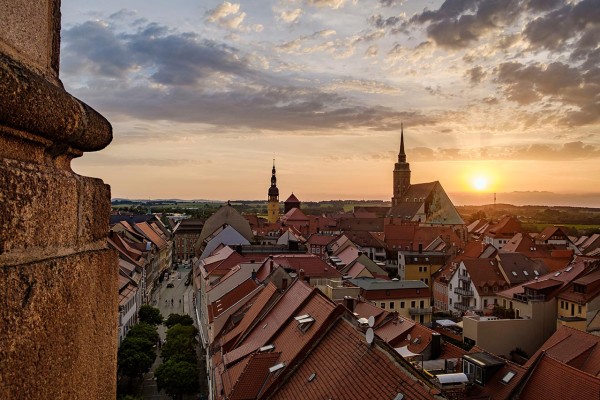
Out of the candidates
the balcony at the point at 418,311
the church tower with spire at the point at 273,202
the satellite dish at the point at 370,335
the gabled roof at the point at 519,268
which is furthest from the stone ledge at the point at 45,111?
the church tower with spire at the point at 273,202

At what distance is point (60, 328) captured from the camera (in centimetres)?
247

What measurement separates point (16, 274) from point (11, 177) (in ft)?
1.31

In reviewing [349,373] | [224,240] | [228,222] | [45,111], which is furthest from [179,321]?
[45,111]

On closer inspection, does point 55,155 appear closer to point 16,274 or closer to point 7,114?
point 7,114

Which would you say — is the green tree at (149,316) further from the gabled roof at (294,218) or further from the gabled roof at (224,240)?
the gabled roof at (294,218)

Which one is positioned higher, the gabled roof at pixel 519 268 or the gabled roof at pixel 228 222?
the gabled roof at pixel 228 222

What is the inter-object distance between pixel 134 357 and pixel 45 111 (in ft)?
101

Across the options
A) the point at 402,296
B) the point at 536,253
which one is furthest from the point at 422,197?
the point at 402,296

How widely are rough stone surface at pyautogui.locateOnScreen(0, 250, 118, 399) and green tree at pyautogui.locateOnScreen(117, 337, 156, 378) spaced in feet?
97.2

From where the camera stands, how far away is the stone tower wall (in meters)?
2.14

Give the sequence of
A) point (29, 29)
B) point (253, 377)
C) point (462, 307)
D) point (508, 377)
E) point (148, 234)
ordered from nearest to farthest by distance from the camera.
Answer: point (29, 29), point (253, 377), point (508, 377), point (462, 307), point (148, 234)

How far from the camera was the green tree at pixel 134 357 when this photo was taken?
3031cm

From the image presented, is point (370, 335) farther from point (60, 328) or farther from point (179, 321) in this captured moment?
point (179, 321)

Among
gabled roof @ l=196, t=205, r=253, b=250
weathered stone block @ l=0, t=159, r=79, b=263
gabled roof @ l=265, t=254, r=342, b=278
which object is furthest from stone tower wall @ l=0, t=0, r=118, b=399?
gabled roof @ l=196, t=205, r=253, b=250
